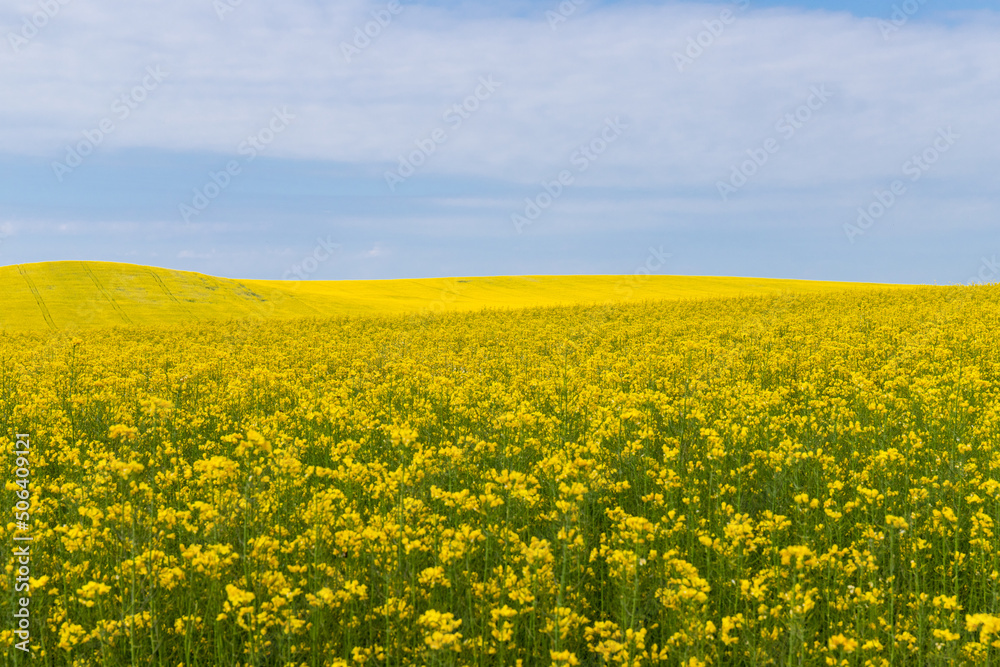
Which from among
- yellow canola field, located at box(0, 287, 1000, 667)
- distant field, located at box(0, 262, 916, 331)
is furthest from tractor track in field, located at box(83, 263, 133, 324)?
yellow canola field, located at box(0, 287, 1000, 667)

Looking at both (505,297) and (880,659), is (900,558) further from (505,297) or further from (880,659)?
(505,297)

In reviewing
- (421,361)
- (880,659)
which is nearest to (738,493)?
(880,659)

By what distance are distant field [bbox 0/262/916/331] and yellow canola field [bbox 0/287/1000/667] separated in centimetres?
2569

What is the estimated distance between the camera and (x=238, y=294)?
43.5 m

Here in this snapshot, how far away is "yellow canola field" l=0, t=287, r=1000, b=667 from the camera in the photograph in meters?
3.81

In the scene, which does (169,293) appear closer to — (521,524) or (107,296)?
(107,296)

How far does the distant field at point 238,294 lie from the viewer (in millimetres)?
34625

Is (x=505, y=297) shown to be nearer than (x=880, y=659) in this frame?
No

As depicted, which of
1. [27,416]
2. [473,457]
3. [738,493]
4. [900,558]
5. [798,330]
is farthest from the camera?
[798,330]

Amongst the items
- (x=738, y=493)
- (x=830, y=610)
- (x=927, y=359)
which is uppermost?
(x=927, y=359)

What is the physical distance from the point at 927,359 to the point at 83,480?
1292cm

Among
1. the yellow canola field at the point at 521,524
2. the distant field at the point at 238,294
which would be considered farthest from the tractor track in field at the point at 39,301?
the yellow canola field at the point at 521,524

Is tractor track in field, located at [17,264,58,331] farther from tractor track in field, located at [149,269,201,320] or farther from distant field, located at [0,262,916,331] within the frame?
tractor track in field, located at [149,269,201,320]

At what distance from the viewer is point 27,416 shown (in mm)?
9047
